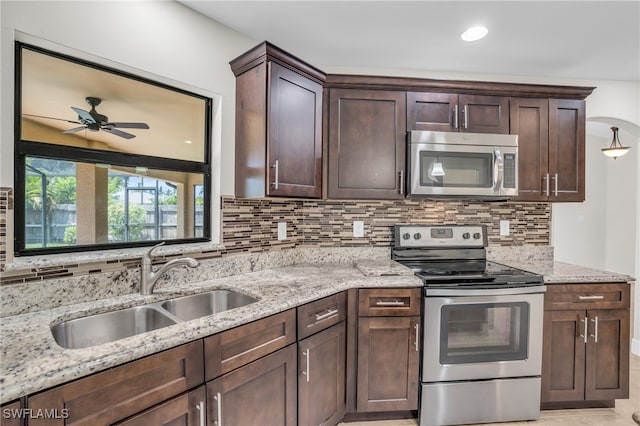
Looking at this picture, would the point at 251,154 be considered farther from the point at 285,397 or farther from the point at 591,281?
the point at 591,281

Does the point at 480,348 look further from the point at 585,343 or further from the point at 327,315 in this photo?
the point at 327,315

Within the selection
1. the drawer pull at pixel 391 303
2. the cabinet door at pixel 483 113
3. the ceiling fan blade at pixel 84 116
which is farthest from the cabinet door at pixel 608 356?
the ceiling fan blade at pixel 84 116

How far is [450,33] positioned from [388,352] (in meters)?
2.02

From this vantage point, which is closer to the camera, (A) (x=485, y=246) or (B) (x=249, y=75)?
(B) (x=249, y=75)

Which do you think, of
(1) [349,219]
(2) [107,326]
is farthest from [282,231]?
(2) [107,326]

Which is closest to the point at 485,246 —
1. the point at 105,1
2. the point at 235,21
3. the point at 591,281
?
the point at 591,281

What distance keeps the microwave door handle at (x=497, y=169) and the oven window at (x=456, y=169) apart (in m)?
0.03

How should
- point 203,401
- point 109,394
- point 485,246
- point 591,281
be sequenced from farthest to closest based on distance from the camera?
point 485,246, point 591,281, point 203,401, point 109,394

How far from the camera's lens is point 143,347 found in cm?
104

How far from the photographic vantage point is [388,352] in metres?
1.97

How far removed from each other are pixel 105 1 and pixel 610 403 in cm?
380

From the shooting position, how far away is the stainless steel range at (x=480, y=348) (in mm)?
1971

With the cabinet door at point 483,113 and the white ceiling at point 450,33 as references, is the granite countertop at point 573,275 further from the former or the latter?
the white ceiling at point 450,33

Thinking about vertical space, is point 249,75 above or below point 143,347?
above
